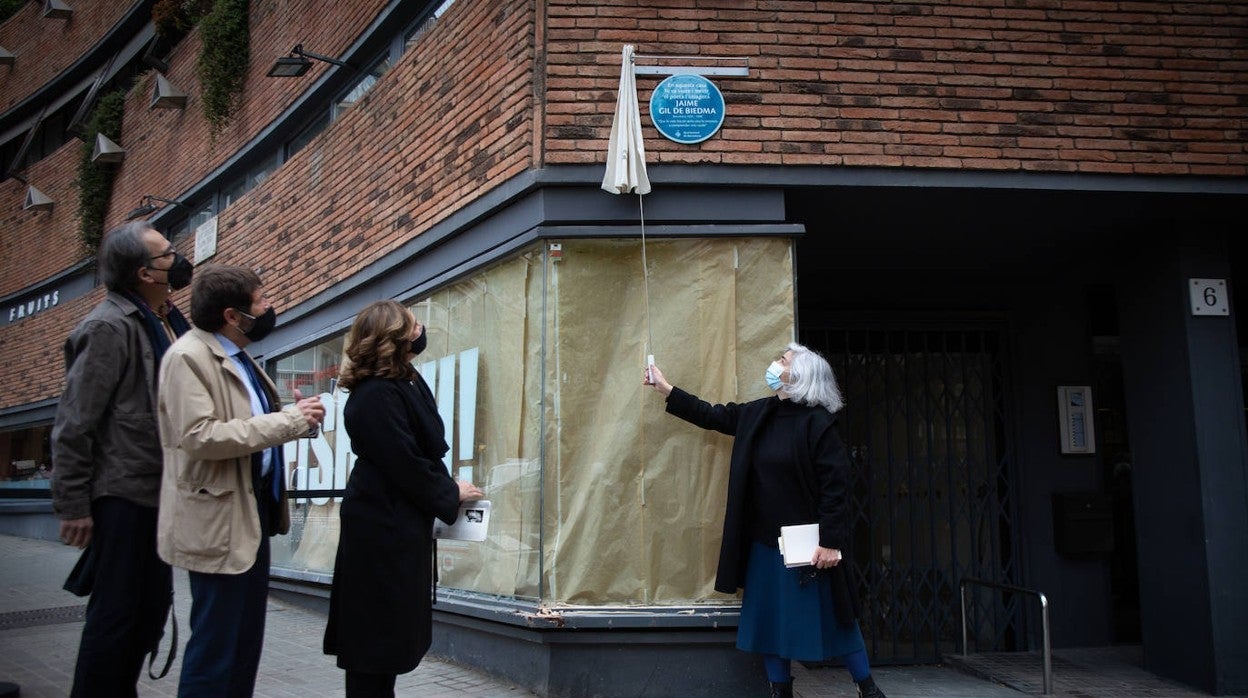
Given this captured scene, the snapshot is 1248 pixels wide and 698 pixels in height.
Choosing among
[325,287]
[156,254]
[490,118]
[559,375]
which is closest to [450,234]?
[490,118]

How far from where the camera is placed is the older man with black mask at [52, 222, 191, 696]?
3373mm

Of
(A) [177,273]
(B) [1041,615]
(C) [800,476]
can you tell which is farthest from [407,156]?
(B) [1041,615]

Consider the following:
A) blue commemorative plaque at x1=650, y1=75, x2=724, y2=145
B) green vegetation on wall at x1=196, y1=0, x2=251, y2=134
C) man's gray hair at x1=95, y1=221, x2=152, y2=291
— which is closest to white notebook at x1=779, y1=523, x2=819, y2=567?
blue commemorative plaque at x1=650, y1=75, x2=724, y2=145

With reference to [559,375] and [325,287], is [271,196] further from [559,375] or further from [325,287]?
[559,375]

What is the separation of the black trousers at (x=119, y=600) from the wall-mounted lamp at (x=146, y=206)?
33.9 ft

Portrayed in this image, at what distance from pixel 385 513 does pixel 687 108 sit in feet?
10.7

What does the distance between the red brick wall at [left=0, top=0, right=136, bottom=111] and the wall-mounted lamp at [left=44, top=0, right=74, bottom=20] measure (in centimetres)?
10

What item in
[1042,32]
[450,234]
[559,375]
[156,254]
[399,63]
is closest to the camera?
[156,254]

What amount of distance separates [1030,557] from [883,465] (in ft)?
4.50

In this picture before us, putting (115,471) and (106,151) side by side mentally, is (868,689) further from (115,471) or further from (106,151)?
(106,151)

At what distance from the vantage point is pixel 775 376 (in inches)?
211

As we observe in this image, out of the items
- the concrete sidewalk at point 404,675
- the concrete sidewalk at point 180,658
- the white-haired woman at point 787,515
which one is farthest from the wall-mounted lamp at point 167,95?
the white-haired woman at point 787,515

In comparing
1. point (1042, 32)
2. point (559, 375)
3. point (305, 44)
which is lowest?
point (559, 375)

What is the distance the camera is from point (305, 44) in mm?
9742
